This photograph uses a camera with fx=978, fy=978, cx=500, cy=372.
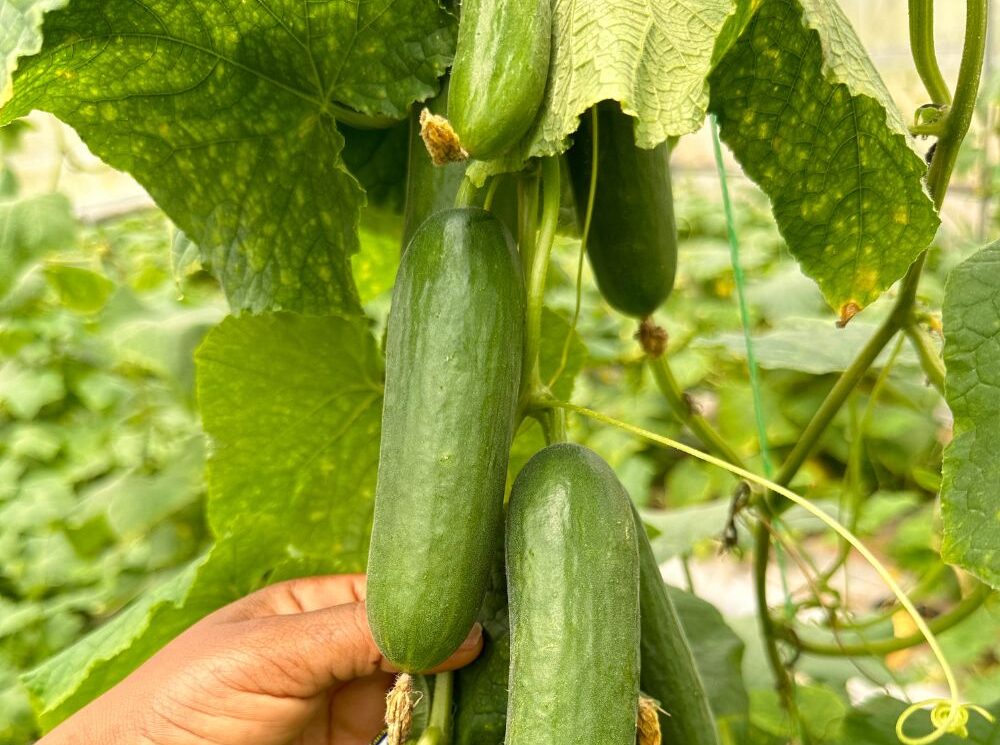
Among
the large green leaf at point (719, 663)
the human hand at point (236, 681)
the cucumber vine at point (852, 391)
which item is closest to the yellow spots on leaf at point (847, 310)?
the cucumber vine at point (852, 391)

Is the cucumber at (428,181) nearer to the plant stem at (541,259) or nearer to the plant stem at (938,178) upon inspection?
the plant stem at (541,259)

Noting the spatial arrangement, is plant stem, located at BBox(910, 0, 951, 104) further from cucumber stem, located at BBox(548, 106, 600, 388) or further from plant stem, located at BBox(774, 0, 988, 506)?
cucumber stem, located at BBox(548, 106, 600, 388)

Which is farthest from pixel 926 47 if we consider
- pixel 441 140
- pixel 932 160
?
pixel 441 140

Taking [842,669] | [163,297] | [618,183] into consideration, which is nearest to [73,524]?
[163,297]

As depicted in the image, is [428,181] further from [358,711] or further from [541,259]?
[358,711]

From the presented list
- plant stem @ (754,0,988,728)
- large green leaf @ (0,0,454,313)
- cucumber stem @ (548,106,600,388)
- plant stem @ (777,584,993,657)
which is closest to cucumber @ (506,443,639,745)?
cucumber stem @ (548,106,600,388)
